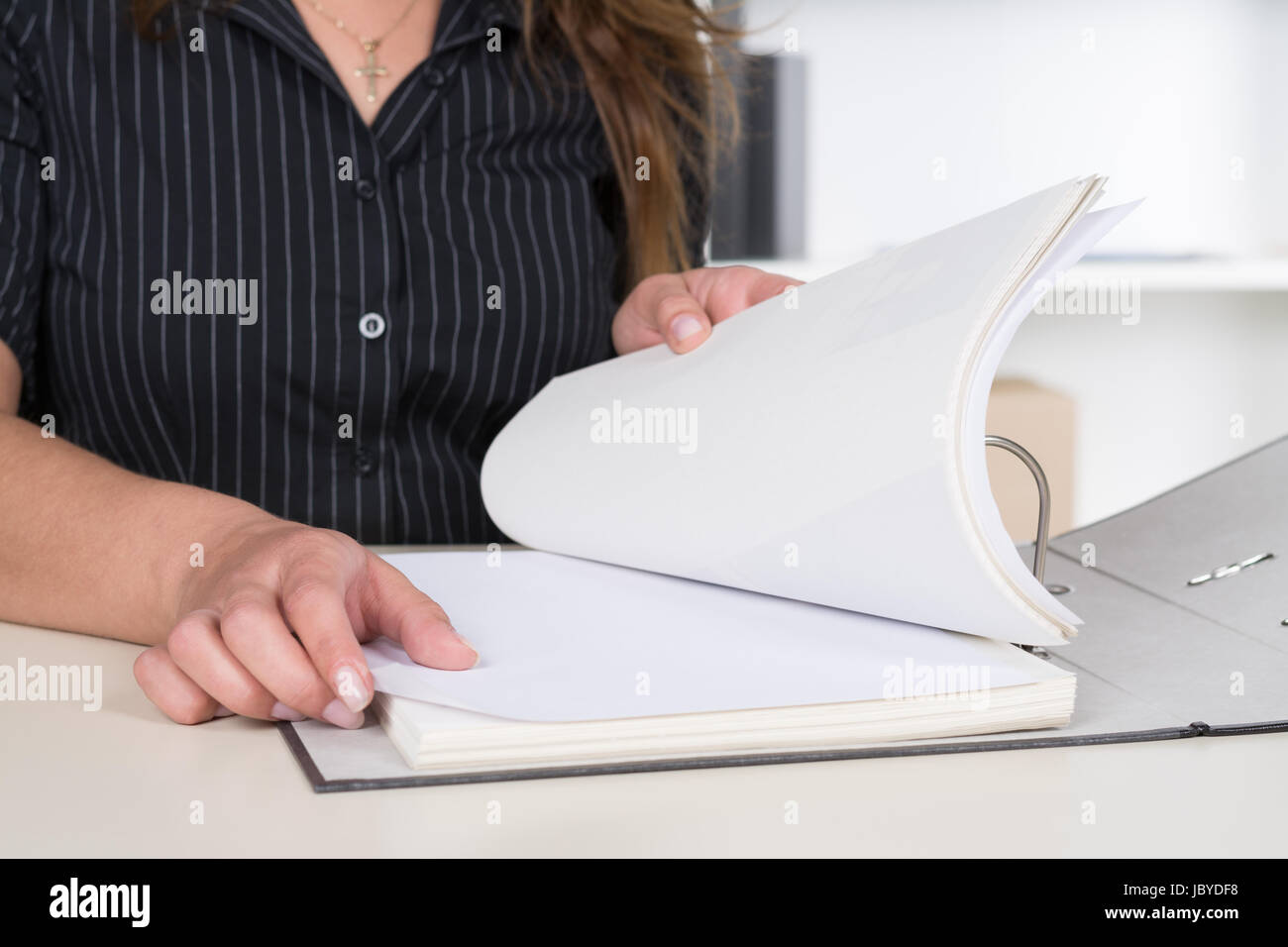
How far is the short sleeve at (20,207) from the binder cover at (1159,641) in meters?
0.54

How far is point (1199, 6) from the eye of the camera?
90.2 inches

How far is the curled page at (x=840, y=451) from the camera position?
0.49m

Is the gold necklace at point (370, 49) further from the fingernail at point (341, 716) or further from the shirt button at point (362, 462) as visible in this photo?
the fingernail at point (341, 716)

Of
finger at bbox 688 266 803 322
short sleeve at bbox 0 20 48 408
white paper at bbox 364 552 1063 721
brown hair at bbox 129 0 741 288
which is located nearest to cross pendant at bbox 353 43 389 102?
brown hair at bbox 129 0 741 288

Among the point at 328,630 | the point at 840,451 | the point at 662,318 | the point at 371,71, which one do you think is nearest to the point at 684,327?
the point at 662,318

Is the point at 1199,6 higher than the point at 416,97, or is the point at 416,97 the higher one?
the point at 1199,6

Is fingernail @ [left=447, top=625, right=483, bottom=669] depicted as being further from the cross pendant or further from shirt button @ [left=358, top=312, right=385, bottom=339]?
the cross pendant

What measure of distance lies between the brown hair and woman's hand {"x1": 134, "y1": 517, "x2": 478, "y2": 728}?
0.64 m

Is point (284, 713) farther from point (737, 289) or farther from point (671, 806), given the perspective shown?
point (737, 289)

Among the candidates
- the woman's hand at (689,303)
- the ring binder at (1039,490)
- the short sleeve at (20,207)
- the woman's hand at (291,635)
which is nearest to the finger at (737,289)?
the woman's hand at (689,303)

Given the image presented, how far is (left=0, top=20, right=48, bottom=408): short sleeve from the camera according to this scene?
87cm

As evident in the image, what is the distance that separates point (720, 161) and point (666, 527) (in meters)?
1.42
